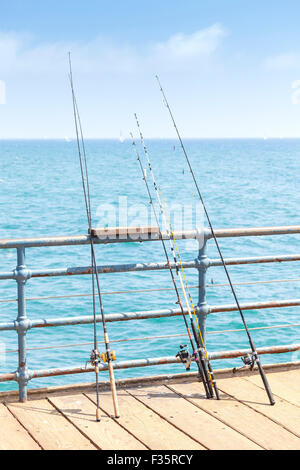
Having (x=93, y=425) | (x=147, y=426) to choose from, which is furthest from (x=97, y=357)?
(x=147, y=426)

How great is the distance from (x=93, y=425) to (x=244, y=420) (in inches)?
36.8

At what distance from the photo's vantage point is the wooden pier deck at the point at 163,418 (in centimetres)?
385

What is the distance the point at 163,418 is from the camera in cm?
423

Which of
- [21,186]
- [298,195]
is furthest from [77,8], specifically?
[298,195]

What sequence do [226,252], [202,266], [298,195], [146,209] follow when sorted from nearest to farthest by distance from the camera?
1. [202,266]
2. [226,252]
3. [146,209]
4. [298,195]

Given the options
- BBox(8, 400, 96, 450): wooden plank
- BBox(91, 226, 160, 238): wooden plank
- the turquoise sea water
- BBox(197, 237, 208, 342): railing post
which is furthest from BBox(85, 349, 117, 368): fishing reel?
the turquoise sea water

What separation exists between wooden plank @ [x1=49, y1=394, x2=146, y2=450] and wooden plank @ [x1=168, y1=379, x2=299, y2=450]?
2.11 feet

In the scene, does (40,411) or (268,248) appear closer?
(40,411)

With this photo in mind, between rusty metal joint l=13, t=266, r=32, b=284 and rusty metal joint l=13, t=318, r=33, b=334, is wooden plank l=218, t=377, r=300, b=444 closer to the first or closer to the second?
rusty metal joint l=13, t=318, r=33, b=334

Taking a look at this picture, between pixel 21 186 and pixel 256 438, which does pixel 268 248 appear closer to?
pixel 256 438

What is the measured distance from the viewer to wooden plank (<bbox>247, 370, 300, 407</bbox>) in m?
4.63

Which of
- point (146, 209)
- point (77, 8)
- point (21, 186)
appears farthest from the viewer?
point (77, 8)
